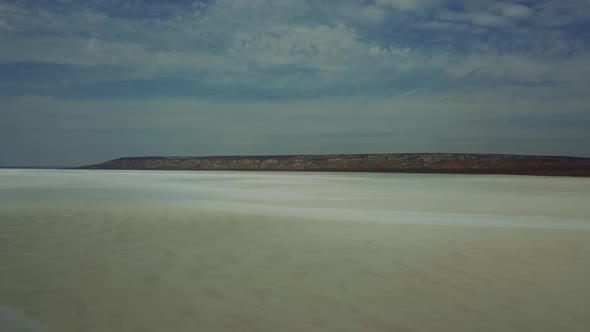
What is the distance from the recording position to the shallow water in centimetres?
312

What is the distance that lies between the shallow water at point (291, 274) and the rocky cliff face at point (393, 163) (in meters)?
39.4

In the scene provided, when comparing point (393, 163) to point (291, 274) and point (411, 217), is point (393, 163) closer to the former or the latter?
point (411, 217)

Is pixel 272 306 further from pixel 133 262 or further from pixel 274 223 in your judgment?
pixel 274 223

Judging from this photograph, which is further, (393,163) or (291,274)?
(393,163)

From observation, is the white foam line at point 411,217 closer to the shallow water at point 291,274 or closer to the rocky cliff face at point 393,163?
the shallow water at point 291,274

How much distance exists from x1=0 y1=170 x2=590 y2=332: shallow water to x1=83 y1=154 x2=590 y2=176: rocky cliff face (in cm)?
3937

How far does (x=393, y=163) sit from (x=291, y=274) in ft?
205

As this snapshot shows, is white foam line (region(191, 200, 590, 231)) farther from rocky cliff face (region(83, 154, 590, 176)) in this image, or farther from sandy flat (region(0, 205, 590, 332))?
rocky cliff face (region(83, 154, 590, 176))

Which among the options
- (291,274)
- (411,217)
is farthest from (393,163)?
(291,274)

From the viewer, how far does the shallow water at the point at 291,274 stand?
3119mm

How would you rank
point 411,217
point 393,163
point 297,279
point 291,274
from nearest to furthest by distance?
point 297,279 → point 291,274 → point 411,217 → point 393,163

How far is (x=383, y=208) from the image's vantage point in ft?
33.0

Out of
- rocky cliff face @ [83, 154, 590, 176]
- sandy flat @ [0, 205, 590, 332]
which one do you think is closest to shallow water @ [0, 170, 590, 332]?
sandy flat @ [0, 205, 590, 332]

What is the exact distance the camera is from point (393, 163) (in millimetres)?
65000
